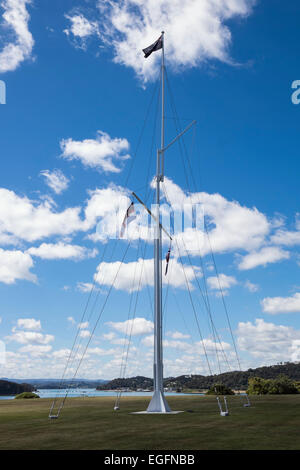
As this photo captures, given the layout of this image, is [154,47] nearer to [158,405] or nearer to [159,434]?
[158,405]

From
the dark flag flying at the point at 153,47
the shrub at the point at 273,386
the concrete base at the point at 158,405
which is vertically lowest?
the concrete base at the point at 158,405

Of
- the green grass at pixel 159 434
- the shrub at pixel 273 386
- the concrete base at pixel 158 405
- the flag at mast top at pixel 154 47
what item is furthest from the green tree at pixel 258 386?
the flag at mast top at pixel 154 47

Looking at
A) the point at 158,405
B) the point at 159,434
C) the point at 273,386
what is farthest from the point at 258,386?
the point at 159,434

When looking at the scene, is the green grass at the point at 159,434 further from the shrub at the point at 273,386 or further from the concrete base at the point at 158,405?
the shrub at the point at 273,386

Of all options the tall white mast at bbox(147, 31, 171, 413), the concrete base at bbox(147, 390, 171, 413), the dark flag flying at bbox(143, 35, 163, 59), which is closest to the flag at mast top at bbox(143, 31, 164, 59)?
the dark flag flying at bbox(143, 35, 163, 59)

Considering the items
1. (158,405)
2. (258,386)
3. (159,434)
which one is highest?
(258,386)

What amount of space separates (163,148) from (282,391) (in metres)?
38.1

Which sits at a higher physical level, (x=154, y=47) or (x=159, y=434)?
(x=154, y=47)

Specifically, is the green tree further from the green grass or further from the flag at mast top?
the flag at mast top

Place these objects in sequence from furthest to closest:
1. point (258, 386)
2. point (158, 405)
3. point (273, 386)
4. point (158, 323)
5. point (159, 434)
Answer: point (258, 386)
point (273, 386)
point (158, 323)
point (158, 405)
point (159, 434)

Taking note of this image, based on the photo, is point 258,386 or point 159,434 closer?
point 159,434
